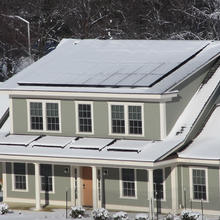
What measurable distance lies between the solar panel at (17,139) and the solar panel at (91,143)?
218 centimetres

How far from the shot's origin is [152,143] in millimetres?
54375

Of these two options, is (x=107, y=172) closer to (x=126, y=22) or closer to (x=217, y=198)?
(x=217, y=198)

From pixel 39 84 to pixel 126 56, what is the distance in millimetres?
4058

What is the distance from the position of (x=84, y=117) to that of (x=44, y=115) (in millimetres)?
1864

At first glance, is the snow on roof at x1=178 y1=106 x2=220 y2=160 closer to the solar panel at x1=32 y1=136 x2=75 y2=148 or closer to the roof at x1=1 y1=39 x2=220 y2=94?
the roof at x1=1 y1=39 x2=220 y2=94

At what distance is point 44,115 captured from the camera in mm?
57031

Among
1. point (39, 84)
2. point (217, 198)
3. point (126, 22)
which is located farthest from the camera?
point (126, 22)

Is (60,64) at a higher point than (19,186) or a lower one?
higher

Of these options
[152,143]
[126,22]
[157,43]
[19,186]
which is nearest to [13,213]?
[19,186]

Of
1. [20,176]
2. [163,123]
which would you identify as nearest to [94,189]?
[163,123]

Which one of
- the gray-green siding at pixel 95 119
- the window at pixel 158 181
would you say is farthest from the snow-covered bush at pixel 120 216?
the gray-green siding at pixel 95 119

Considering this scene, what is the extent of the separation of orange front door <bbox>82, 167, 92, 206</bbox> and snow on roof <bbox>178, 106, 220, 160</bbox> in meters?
A: 4.37

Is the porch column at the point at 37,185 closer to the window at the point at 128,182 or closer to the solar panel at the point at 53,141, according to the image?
the solar panel at the point at 53,141

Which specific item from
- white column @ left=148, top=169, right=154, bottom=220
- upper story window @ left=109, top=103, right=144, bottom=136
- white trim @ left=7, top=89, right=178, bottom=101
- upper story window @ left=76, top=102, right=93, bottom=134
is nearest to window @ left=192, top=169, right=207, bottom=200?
white column @ left=148, top=169, right=154, bottom=220
